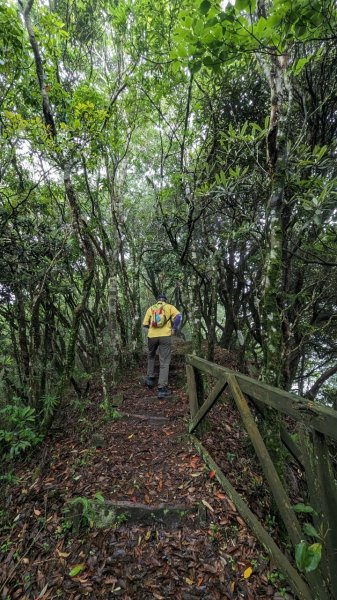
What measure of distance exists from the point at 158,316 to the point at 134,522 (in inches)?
175

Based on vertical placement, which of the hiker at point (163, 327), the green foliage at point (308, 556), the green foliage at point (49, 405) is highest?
the hiker at point (163, 327)

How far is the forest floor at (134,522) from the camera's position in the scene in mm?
2809

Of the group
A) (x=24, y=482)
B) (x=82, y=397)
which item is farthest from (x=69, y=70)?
(x=24, y=482)

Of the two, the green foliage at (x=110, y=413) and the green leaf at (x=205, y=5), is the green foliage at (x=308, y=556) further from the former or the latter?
the green foliage at (x=110, y=413)

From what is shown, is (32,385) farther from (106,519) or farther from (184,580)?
(184,580)

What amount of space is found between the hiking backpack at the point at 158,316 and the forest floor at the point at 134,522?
2675 millimetres

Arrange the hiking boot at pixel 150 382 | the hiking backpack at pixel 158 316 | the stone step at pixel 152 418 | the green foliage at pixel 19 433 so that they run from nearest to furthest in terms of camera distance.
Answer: the green foliage at pixel 19 433
the stone step at pixel 152 418
the hiking backpack at pixel 158 316
the hiking boot at pixel 150 382

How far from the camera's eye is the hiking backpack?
7.29 meters

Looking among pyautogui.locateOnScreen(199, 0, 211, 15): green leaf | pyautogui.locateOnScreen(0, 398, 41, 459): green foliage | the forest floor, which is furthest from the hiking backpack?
pyautogui.locateOnScreen(199, 0, 211, 15): green leaf

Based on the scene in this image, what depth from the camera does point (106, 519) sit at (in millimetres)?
3484

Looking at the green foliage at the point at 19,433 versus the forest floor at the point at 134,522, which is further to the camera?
the green foliage at the point at 19,433

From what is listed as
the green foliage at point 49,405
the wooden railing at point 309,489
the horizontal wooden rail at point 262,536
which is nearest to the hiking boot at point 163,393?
the green foliage at point 49,405

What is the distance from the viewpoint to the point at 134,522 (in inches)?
137

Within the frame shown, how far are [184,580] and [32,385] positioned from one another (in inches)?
157
